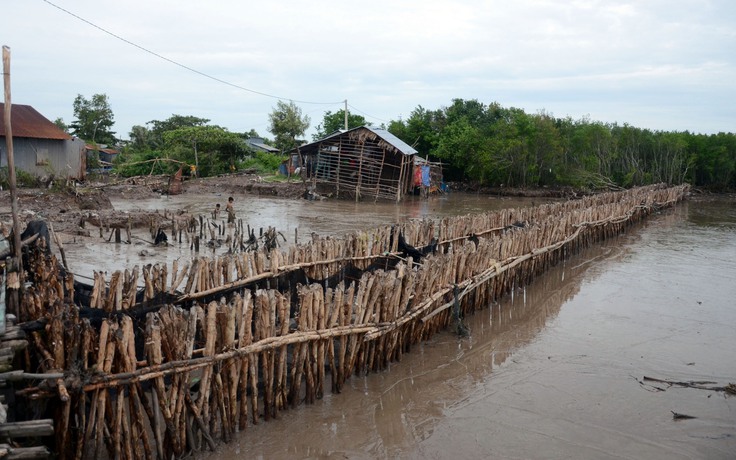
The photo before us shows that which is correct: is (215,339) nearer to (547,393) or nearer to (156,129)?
(547,393)

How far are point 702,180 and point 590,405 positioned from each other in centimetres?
3816

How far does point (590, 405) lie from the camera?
6570 mm

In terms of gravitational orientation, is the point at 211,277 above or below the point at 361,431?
above

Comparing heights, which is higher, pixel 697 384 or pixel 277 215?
pixel 277 215

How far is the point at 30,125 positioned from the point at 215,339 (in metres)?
23.7

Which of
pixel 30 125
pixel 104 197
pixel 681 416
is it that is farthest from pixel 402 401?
pixel 30 125

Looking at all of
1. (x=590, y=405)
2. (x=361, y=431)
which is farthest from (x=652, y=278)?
(x=361, y=431)

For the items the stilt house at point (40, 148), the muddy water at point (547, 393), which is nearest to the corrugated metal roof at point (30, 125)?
the stilt house at point (40, 148)

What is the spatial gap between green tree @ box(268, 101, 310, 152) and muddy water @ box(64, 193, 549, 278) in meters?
12.4

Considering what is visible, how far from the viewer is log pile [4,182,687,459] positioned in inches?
176

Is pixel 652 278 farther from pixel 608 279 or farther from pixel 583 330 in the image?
pixel 583 330

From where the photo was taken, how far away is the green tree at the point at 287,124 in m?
39.7

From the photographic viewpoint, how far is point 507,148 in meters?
33.0

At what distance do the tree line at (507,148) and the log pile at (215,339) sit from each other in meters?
25.9
